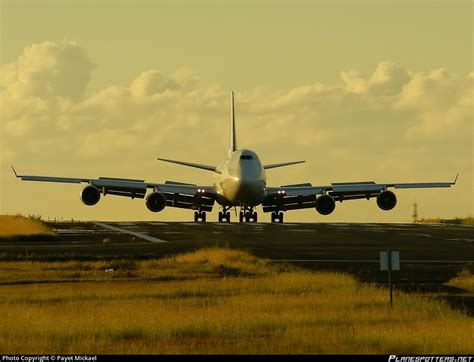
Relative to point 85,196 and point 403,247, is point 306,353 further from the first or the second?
point 85,196

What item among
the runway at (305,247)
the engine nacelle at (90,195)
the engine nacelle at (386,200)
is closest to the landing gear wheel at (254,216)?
the engine nacelle at (386,200)

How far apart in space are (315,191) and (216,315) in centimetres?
6202

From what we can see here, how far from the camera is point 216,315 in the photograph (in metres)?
22.7

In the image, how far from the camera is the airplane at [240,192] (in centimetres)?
7700

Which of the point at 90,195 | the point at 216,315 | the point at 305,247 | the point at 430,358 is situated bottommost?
the point at 430,358

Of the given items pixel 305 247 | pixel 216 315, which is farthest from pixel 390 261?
pixel 305 247

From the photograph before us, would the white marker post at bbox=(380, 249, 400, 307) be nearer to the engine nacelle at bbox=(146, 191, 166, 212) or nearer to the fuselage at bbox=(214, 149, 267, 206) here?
the fuselage at bbox=(214, 149, 267, 206)

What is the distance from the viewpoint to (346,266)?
120 feet

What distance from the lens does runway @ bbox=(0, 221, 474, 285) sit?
119 ft

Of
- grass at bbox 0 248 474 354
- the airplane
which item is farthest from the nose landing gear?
grass at bbox 0 248 474 354

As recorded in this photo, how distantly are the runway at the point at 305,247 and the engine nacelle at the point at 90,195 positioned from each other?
16111 mm

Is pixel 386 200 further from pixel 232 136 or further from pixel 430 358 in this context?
pixel 430 358

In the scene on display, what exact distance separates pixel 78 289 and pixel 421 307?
30.8 ft

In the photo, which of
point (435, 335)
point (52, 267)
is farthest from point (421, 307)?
point (52, 267)
